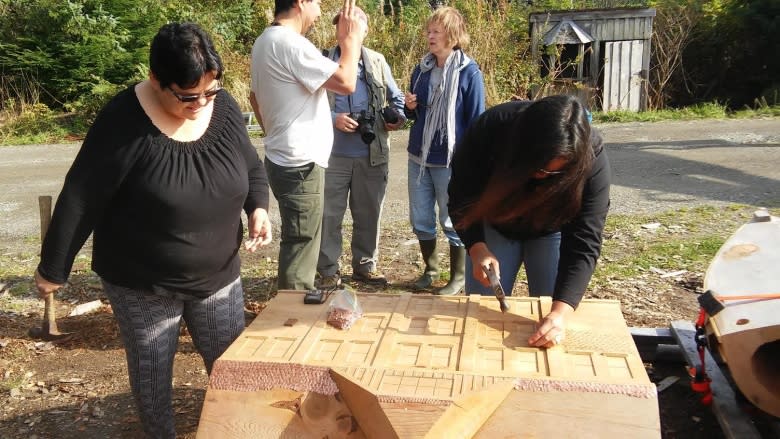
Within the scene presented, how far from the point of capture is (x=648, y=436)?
161cm

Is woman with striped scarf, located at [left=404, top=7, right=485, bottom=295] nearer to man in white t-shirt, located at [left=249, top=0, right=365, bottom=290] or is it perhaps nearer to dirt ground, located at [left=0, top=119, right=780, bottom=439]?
dirt ground, located at [left=0, top=119, right=780, bottom=439]

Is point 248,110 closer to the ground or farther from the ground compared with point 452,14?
closer to the ground

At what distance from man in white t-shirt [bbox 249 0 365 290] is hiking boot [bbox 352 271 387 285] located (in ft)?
3.76

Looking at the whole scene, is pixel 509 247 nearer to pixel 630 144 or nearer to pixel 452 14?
pixel 452 14

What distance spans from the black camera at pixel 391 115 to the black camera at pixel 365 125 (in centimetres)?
11

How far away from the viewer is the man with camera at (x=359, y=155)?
4.20 m

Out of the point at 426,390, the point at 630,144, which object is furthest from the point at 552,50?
the point at 426,390

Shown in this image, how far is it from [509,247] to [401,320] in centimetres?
80

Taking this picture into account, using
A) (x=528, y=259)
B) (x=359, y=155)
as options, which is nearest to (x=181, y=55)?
(x=528, y=259)

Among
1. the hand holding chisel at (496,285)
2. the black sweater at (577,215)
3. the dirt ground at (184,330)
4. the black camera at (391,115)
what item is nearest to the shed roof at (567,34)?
the dirt ground at (184,330)

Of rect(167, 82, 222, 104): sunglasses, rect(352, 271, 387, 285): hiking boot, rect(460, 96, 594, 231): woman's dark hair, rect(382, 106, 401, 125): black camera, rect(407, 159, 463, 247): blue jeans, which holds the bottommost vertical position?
rect(352, 271, 387, 285): hiking boot

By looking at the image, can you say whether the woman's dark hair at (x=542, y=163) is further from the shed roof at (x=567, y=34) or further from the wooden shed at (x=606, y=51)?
the shed roof at (x=567, y=34)

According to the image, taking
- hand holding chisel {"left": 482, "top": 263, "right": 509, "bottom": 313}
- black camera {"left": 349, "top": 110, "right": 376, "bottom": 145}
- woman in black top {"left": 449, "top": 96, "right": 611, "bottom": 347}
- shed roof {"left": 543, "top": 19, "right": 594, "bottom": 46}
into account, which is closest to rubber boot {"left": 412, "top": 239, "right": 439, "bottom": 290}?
black camera {"left": 349, "top": 110, "right": 376, "bottom": 145}

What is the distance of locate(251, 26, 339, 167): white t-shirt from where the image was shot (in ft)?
10.4
